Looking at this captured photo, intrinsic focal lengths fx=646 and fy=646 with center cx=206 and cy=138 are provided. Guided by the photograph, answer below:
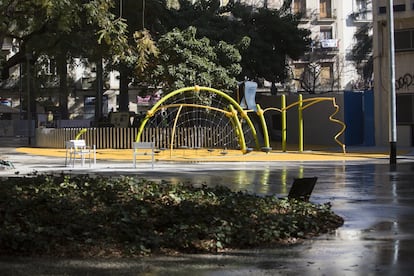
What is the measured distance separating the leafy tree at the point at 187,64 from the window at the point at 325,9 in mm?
37997

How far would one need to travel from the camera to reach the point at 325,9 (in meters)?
71.7

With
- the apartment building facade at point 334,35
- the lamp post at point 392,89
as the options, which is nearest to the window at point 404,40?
the lamp post at point 392,89

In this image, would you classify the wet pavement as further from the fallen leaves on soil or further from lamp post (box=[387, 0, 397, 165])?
lamp post (box=[387, 0, 397, 165])

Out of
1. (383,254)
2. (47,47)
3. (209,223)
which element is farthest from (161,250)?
(47,47)

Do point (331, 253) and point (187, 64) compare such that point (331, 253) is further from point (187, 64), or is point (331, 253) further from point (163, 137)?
point (187, 64)

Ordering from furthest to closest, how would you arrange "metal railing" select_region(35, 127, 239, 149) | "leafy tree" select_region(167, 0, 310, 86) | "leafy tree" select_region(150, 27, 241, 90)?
"leafy tree" select_region(167, 0, 310, 86)
"metal railing" select_region(35, 127, 239, 149)
"leafy tree" select_region(150, 27, 241, 90)

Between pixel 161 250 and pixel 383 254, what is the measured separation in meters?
2.52

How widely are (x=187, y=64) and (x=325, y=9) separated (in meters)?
40.5

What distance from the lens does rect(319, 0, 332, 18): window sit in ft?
235

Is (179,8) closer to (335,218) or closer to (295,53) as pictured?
(295,53)

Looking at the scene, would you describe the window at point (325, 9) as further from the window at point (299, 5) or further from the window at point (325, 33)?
the window at point (299, 5)

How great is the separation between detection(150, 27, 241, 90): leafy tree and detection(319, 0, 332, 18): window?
38.0 meters

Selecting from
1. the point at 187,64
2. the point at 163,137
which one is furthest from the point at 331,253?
the point at 187,64

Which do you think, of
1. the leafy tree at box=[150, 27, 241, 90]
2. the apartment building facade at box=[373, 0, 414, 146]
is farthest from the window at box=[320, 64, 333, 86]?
the apartment building facade at box=[373, 0, 414, 146]
